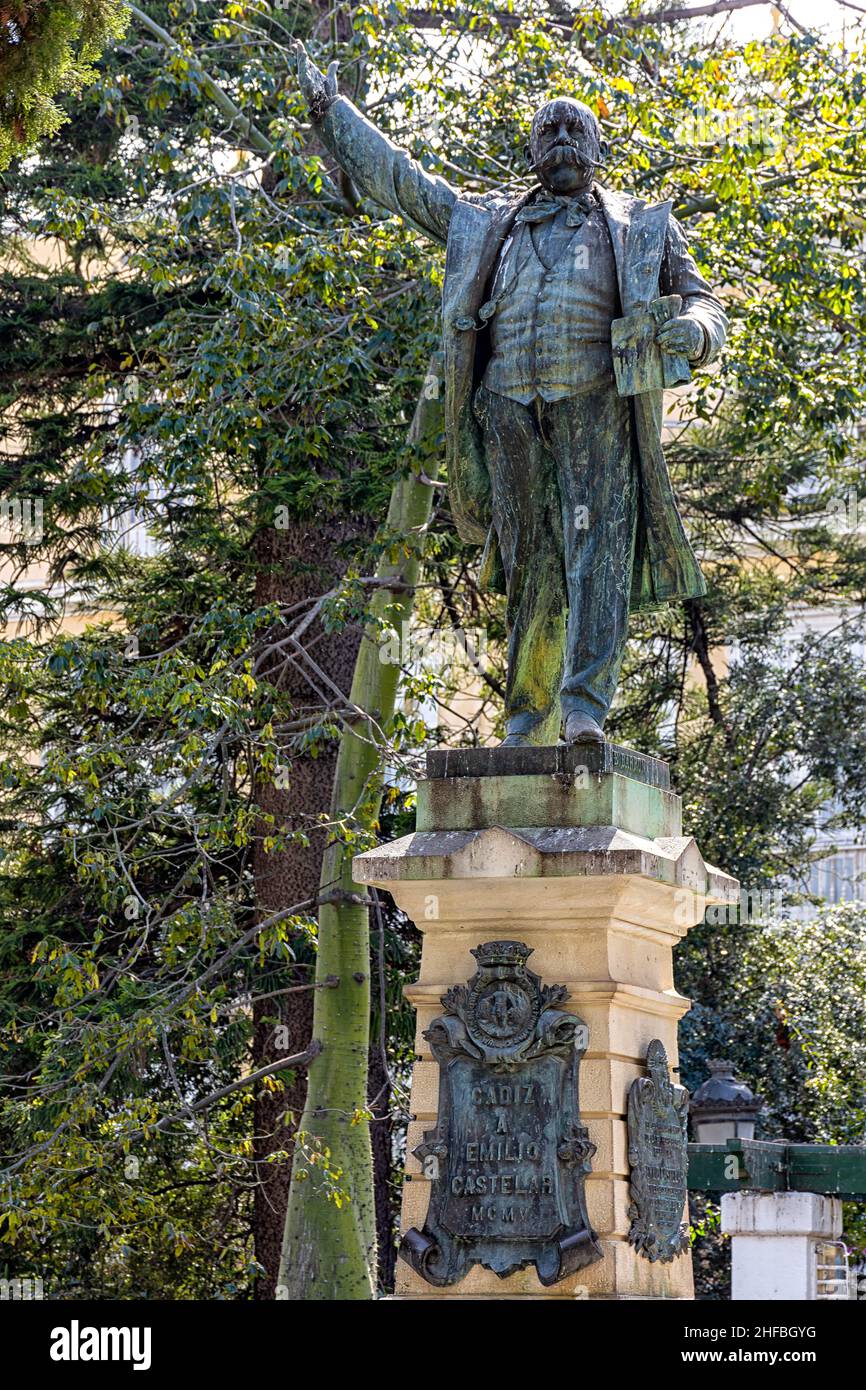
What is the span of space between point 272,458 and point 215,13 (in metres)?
4.60

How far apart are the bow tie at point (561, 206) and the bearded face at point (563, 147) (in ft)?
0.10

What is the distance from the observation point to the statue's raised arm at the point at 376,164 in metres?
7.95

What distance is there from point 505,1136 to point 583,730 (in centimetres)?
127

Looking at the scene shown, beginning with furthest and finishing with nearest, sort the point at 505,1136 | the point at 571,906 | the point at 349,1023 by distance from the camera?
the point at 349,1023, the point at 571,906, the point at 505,1136

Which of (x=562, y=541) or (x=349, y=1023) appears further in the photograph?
(x=349, y=1023)

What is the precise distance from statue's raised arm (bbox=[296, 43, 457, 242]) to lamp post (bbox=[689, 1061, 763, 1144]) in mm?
7429

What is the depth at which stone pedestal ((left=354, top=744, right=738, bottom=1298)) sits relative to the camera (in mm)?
6770

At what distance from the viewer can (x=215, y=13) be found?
16328 millimetres

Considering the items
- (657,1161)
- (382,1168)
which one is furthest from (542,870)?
(382,1168)

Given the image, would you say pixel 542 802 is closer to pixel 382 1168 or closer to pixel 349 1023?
pixel 349 1023

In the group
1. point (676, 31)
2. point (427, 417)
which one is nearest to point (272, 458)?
point (427, 417)

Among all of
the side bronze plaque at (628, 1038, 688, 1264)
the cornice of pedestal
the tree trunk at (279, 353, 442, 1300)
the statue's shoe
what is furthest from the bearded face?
the tree trunk at (279, 353, 442, 1300)

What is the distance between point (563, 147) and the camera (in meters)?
7.49

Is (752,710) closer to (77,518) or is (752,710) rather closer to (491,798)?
(77,518)
